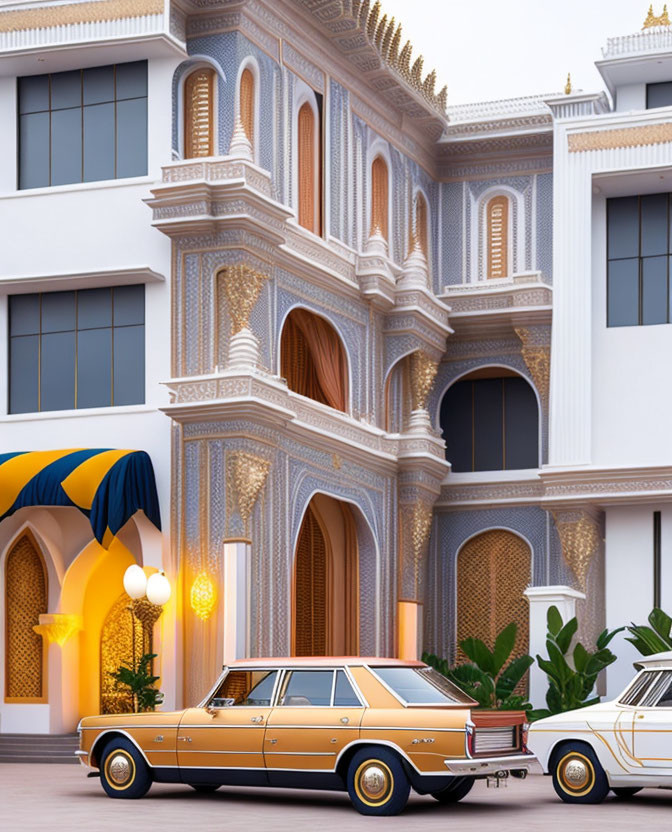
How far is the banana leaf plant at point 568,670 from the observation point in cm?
2225

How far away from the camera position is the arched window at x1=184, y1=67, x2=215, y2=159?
2298 cm

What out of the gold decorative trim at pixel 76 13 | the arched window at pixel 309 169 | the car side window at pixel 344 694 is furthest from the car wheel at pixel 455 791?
the gold decorative trim at pixel 76 13

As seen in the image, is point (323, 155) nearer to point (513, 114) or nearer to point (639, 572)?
point (513, 114)

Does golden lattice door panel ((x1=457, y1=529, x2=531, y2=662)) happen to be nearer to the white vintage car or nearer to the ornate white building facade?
the ornate white building facade

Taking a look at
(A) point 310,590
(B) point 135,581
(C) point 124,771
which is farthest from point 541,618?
(C) point 124,771

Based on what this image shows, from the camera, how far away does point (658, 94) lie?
28.2 meters

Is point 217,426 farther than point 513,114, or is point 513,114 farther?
point 513,114

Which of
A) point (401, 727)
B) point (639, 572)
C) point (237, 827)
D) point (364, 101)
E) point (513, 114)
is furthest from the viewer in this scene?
point (513, 114)

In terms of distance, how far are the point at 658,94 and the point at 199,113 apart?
9.30m

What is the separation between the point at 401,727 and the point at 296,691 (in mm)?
1205

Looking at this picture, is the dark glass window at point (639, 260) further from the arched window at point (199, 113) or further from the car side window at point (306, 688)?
the car side window at point (306, 688)

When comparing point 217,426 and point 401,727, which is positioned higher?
point 217,426

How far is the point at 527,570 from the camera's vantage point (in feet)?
93.6

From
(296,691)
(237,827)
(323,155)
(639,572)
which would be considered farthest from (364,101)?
(237,827)
